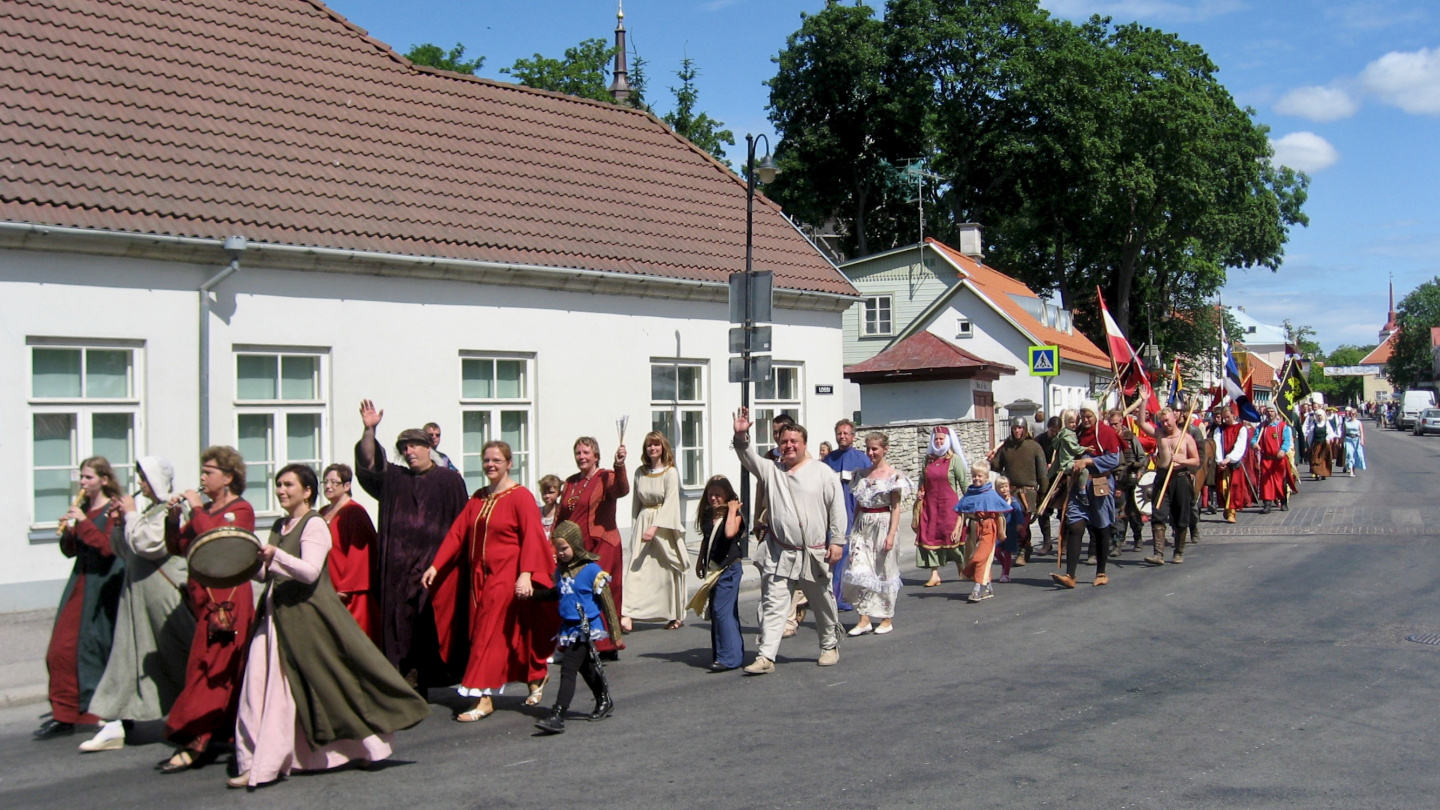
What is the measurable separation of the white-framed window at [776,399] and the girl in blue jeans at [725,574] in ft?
32.1

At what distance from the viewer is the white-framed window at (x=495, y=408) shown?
15250mm

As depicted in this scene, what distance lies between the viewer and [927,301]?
135 ft

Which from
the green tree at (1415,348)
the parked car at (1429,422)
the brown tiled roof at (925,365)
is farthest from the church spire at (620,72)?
the green tree at (1415,348)

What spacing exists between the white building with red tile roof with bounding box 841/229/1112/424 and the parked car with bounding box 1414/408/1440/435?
121ft

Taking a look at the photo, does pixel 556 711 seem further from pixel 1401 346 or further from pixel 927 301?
pixel 1401 346

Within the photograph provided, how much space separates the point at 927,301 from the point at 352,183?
2863 centimetres

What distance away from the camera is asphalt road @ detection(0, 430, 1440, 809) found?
5.80 meters

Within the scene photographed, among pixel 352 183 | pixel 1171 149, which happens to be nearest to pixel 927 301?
pixel 1171 149

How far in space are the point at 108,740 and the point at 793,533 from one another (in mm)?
4394

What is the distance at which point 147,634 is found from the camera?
6.88m

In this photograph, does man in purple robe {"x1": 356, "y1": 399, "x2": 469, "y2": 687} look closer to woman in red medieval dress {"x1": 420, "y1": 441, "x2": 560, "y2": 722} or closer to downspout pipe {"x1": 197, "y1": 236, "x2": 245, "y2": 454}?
woman in red medieval dress {"x1": 420, "y1": 441, "x2": 560, "y2": 722}

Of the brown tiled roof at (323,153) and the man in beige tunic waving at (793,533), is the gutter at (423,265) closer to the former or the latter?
the brown tiled roof at (323,153)

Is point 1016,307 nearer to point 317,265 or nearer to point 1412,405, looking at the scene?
point 317,265

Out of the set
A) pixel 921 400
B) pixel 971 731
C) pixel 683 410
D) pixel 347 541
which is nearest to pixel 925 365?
pixel 921 400
